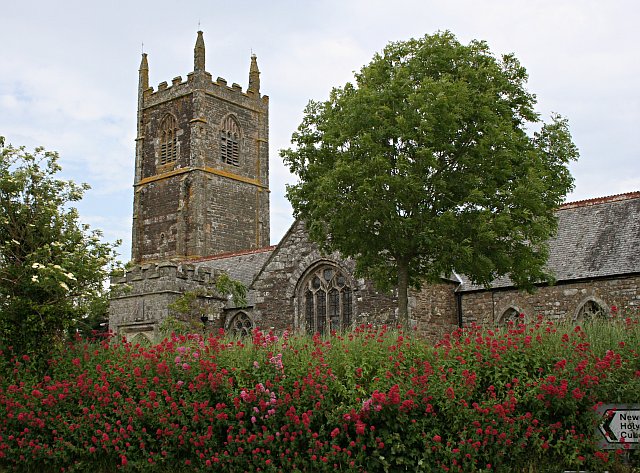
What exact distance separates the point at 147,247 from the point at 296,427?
127 feet

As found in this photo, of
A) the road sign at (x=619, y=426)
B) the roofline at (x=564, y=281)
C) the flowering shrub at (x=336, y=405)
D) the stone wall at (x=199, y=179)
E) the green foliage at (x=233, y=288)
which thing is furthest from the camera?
the stone wall at (x=199, y=179)

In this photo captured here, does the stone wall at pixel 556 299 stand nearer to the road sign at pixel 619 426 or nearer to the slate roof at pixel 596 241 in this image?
the slate roof at pixel 596 241

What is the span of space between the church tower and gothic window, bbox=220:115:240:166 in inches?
2.5

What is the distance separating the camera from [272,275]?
75.5ft

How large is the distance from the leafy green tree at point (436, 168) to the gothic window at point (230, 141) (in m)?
29.5

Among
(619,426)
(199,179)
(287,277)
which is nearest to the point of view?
(619,426)

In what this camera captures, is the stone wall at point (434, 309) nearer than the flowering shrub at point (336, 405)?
No

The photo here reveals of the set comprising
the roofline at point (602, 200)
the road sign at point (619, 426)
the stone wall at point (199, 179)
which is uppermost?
the stone wall at point (199, 179)

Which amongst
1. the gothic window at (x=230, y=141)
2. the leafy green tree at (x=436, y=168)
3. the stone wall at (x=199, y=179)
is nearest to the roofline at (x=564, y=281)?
the leafy green tree at (x=436, y=168)

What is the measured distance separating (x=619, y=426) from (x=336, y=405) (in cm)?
343

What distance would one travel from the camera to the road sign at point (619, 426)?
27.8 ft

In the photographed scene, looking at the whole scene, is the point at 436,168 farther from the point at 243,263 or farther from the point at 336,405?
the point at 243,263

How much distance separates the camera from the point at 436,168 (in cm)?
1639

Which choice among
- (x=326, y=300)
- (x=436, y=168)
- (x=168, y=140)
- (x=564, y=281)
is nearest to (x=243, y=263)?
(x=326, y=300)
